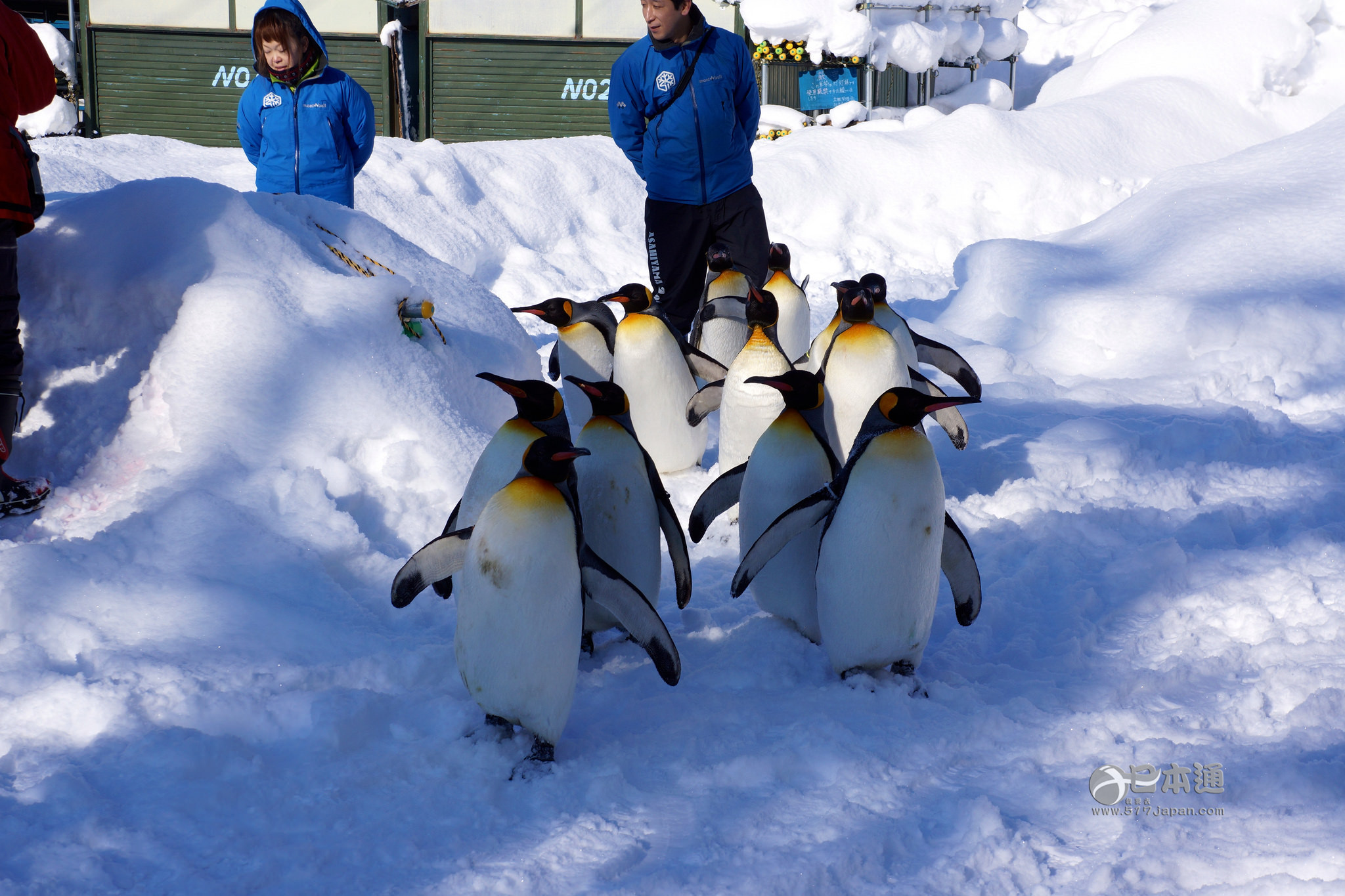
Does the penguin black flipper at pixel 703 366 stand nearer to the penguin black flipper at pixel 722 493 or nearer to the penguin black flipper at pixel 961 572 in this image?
the penguin black flipper at pixel 722 493

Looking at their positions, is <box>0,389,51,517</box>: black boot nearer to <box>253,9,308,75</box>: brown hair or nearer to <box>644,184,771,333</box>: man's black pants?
<box>253,9,308,75</box>: brown hair

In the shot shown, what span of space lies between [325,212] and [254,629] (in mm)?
1910

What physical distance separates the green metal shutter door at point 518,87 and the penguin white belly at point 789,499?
362 inches

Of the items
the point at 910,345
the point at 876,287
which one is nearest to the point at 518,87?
the point at 876,287

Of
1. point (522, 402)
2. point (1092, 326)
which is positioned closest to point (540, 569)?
point (522, 402)

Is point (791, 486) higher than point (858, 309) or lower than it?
lower

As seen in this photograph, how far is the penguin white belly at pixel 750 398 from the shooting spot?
2.73 metres

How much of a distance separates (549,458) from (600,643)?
724 mm

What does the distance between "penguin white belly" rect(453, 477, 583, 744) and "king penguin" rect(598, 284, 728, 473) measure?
146 centimetres

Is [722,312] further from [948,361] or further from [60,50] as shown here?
[60,50]

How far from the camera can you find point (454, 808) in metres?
1.60

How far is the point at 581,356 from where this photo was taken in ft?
11.1

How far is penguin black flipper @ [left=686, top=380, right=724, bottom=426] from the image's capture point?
3070mm

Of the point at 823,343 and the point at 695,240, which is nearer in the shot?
the point at 823,343
